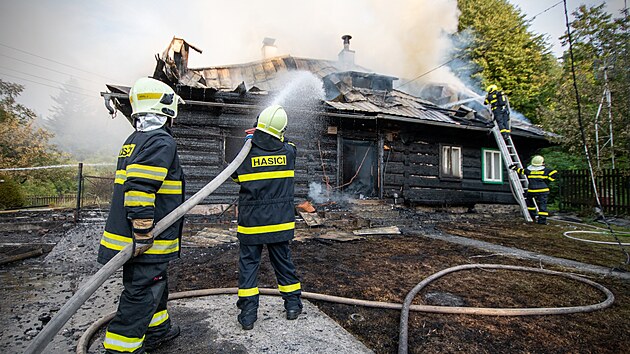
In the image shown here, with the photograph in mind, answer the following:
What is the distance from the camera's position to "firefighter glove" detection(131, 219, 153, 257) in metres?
1.84

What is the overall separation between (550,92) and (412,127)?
1664 centimetres

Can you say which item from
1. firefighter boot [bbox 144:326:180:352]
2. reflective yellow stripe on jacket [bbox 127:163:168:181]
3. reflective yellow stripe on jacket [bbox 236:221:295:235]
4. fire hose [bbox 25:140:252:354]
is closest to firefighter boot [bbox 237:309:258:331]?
firefighter boot [bbox 144:326:180:352]

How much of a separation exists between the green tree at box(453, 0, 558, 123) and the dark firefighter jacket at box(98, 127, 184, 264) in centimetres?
2242

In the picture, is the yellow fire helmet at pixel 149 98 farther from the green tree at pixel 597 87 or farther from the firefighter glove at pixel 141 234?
the green tree at pixel 597 87

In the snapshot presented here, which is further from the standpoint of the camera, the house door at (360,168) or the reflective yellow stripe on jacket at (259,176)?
the house door at (360,168)

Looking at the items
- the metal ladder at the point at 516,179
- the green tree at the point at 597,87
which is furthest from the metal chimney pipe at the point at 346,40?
the green tree at the point at 597,87

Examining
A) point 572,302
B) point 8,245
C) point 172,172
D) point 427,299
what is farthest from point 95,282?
point 8,245

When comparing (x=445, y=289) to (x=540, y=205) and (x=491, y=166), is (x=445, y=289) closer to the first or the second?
(x=540, y=205)

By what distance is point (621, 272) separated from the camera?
12.7 ft

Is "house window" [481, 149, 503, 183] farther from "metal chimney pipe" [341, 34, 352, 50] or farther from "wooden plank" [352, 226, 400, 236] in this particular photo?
"metal chimney pipe" [341, 34, 352, 50]

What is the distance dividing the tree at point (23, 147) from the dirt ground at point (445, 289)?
15.1m

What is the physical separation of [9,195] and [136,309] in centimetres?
1164

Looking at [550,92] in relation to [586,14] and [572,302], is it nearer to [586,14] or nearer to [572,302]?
[586,14]

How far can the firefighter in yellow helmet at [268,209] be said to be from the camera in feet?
7.97
